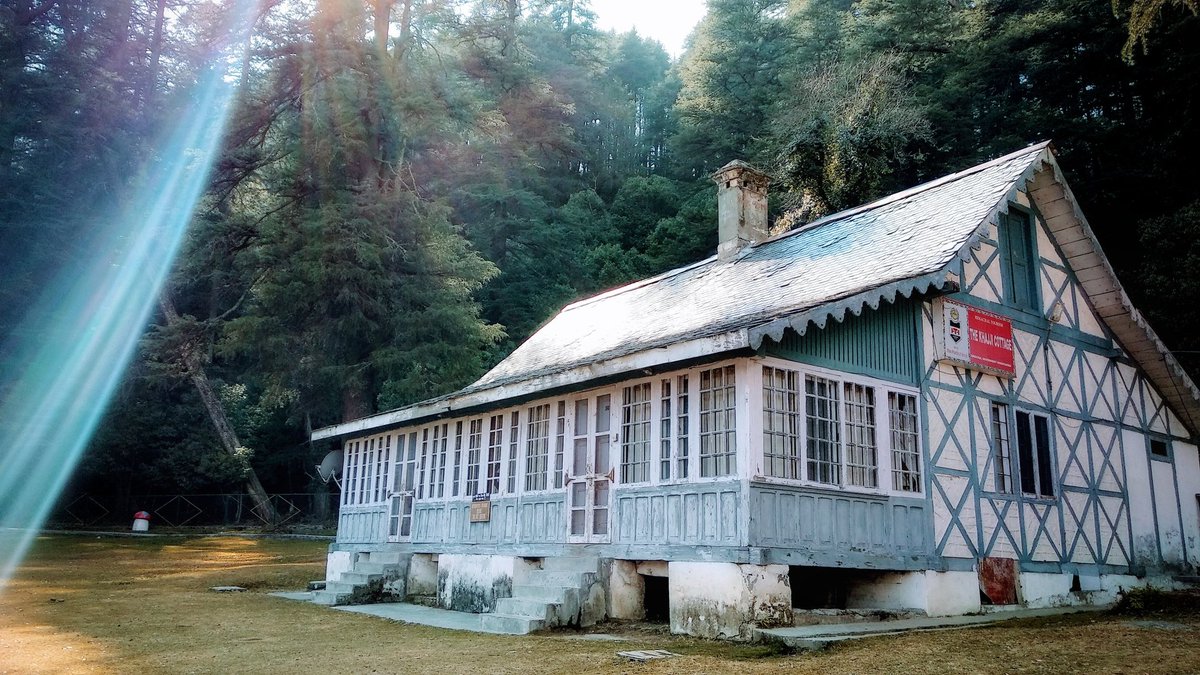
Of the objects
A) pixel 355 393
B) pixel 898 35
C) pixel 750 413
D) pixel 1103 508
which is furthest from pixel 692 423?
pixel 898 35

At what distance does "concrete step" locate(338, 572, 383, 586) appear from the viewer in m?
15.8

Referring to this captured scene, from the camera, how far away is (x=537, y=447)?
13758mm

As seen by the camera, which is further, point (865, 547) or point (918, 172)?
point (918, 172)

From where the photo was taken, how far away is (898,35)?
3328 centimetres

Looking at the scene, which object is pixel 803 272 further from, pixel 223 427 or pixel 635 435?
pixel 223 427

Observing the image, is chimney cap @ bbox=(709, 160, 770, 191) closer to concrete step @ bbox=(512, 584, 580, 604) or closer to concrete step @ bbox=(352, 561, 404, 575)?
concrete step @ bbox=(512, 584, 580, 604)

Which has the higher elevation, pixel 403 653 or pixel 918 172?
pixel 918 172

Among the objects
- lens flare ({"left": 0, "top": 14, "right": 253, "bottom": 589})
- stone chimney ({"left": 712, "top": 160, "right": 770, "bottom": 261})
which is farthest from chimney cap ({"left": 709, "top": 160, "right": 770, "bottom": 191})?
lens flare ({"left": 0, "top": 14, "right": 253, "bottom": 589})

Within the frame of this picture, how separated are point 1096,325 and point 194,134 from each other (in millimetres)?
31395

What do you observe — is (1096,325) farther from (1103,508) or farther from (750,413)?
(750,413)

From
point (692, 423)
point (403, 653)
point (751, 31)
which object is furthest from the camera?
point (751, 31)

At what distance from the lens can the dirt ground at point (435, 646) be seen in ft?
25.5

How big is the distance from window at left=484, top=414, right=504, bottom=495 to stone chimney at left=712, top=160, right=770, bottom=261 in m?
5.05

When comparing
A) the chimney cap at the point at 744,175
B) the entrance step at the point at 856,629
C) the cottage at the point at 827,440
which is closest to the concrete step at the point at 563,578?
the cottage at the point at 827,440
